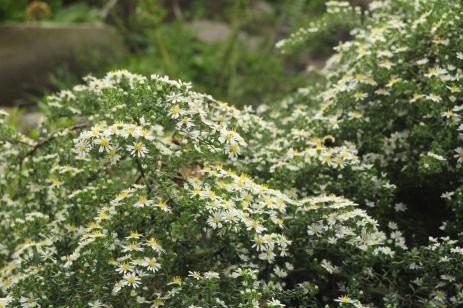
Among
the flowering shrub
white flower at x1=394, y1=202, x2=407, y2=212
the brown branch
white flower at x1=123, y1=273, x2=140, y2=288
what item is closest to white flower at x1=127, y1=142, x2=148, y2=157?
the flowering shrub

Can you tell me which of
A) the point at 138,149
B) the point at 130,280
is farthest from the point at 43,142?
the point at 130,280

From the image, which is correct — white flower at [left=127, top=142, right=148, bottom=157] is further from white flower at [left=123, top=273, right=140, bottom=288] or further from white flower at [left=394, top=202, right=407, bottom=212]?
white flower at [left=394, top=202, right=407, bottom=212]

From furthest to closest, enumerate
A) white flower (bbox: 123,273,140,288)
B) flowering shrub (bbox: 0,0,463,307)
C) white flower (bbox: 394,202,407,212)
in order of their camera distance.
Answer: white flower (bbox: 394,202,407,212)
flowering shrub (bbox: 0,0,463,307)
white flower (bbox: 123,273,140,288)

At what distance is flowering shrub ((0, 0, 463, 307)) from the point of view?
2684 millimetres

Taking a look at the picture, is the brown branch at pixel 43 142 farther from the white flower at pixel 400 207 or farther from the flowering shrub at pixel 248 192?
the white flower at pixel 400 207

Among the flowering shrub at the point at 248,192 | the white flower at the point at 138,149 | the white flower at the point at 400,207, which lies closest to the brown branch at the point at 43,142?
the flowering shrub at the point at 248,192

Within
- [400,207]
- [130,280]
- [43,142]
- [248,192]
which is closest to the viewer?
[130,280]

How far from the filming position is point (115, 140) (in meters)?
2.54

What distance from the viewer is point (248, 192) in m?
2.80

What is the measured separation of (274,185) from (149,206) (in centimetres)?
69

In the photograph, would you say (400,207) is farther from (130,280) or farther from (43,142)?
(43,142)

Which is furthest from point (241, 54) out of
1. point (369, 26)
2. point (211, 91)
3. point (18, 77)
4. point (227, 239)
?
point (227, 239)

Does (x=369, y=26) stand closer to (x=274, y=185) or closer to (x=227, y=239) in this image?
(x=274, y=185)

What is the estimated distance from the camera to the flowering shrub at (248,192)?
268cm
